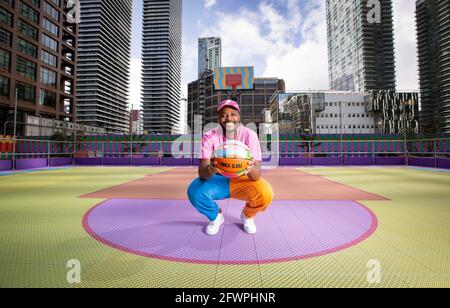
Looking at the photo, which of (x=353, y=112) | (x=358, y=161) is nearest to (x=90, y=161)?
(x=358, y=161)

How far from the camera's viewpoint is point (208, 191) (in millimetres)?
3148

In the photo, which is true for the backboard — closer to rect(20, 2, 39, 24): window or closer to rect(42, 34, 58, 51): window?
rect(20, 2, 39, 24): window

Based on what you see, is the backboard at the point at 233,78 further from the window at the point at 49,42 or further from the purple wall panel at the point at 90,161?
the window at the point at 49,42

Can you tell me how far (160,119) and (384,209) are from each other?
588 ft

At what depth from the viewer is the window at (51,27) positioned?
47.7 m

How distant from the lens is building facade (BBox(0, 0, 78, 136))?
126 ft

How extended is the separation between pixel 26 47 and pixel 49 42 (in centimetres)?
749

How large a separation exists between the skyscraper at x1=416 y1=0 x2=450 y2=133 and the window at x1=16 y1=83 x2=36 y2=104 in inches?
6085

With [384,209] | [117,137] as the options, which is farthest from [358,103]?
[384,209]

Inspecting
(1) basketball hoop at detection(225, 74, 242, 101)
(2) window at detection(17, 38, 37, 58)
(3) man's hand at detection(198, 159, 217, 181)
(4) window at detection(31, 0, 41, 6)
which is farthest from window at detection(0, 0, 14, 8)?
(3) man's hand at detection(198, 159, 217, 181)

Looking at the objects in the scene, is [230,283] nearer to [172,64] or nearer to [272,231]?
[272,231]

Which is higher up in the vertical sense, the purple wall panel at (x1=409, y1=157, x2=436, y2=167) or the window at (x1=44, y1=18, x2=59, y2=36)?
the window at (x1=44, y1=18, x2=59, y2=36)

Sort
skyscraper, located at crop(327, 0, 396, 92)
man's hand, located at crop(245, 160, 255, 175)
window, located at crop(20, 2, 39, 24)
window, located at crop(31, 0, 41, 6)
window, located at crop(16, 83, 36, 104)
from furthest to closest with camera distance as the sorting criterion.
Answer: skyscraper, located at crop(327, 0, 396, 92) < window, located at crop(31, 0, 41, 6) < window, located at crop(20, 2, 39, 24) < window, located at crop(16, 83, 36, 104) < man's hand, located at crop(245, 160, 255, 175)

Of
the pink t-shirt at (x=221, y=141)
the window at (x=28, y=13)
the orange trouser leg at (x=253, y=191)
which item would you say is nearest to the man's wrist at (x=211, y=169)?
the pink t-shirt at (x=221, y=141)
